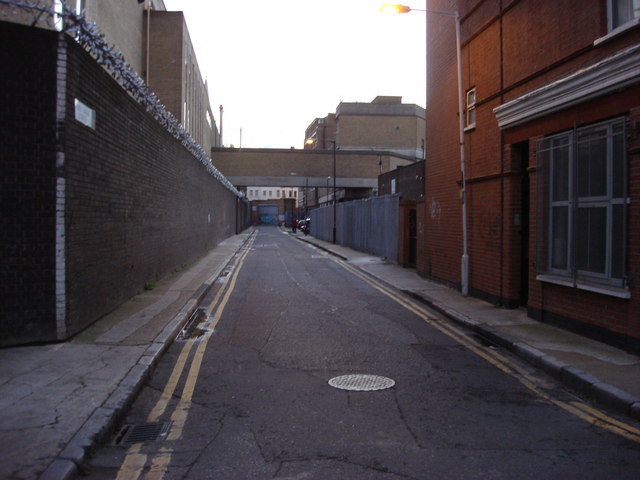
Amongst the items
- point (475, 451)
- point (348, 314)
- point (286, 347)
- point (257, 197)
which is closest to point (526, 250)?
point (348, 314)

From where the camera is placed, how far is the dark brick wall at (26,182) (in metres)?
6.96

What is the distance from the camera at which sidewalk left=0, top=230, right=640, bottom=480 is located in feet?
14.0

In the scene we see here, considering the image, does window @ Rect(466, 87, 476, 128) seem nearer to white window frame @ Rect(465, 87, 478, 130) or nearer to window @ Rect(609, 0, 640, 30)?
white window frame @ Rect(465, 87, 478, 130)

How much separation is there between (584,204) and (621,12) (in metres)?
2.72

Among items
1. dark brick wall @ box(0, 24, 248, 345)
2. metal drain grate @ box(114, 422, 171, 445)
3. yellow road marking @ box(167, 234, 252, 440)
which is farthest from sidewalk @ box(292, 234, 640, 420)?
dark brick wall @ box(0, 24, 248, 345)

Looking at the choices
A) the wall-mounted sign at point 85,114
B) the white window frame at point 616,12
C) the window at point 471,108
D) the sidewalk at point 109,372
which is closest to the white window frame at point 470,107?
the window at point 471,108

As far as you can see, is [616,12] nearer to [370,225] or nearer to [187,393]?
[187,393]

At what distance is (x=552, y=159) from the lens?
920 centimetres

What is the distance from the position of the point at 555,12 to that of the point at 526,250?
14.2ft

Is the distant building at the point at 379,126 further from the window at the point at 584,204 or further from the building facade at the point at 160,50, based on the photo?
the window at the point at 584,204

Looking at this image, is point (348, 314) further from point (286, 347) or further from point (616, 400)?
point (616, 400)

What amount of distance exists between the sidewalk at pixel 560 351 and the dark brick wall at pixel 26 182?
650 cm

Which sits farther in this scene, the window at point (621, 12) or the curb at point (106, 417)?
the window at point (621, 12)

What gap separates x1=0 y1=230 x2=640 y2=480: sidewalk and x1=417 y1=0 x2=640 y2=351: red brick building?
28.7 inches
